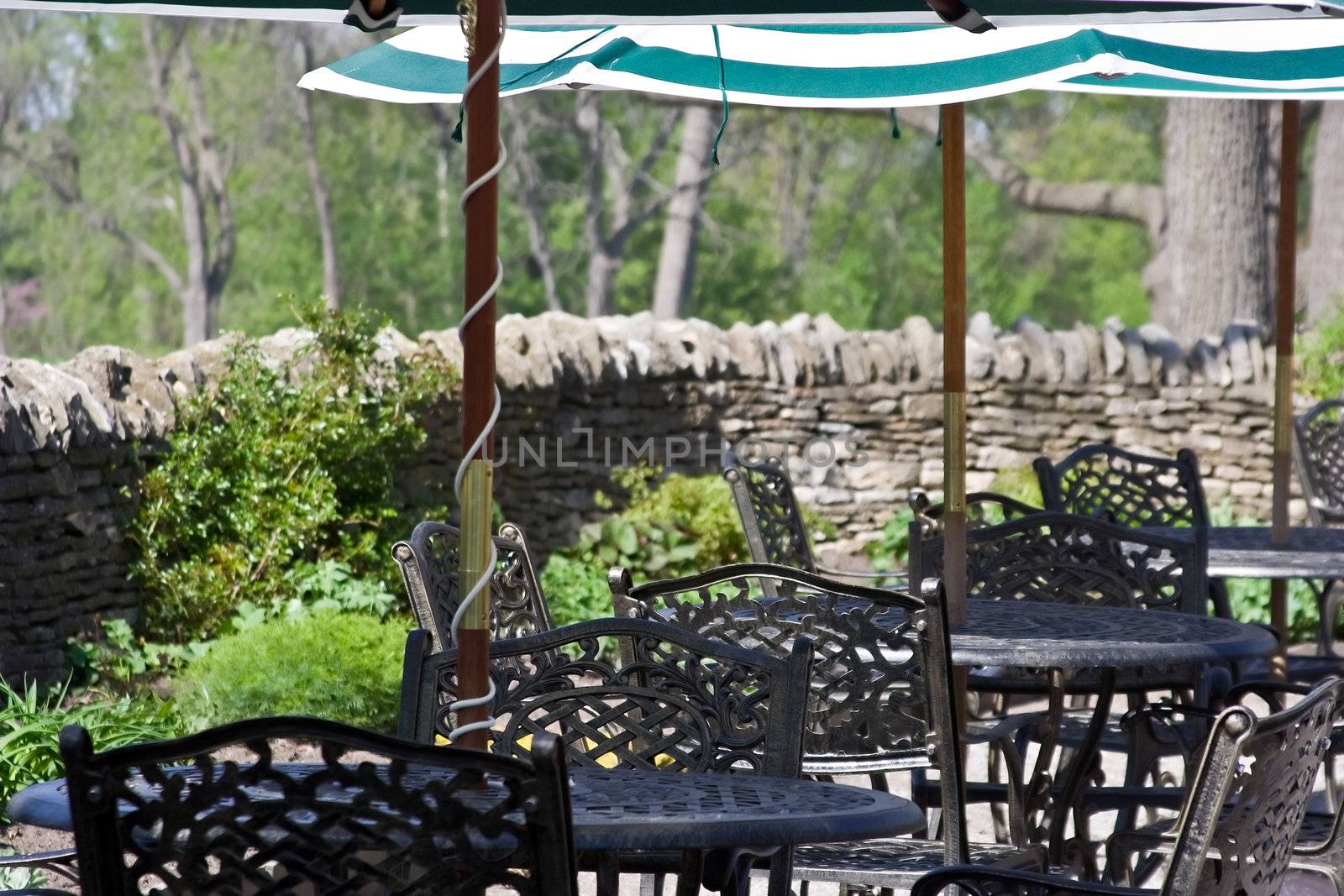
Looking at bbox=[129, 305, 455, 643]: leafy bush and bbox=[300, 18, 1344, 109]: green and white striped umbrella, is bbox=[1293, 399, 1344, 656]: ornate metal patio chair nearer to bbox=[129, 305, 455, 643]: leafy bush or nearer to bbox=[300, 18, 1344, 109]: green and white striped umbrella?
bbox=[300, 18, 1344, 109]: green and white striped umbrella

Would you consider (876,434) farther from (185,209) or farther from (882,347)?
(185,209)

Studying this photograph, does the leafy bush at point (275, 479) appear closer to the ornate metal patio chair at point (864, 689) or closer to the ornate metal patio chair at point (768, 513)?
the ornate metal patio chair at point (768, 513)

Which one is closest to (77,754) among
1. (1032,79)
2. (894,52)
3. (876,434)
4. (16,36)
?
(1032,79)

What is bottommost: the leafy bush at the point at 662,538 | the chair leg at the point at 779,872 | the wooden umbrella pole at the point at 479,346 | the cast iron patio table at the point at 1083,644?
the leafy bush at the point at 662,538

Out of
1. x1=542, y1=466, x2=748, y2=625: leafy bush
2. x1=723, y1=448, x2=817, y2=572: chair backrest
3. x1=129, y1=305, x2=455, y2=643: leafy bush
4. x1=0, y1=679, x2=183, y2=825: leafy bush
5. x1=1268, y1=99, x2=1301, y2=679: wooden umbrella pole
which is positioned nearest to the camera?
x1=0, y1=679, x2=183, y2=825: leafy bush

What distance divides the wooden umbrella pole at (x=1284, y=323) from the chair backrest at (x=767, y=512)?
4.95 ft

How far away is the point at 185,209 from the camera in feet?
99.3

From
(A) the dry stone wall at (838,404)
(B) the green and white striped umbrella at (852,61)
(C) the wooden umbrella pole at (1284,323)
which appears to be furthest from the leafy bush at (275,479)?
(C) the wooden umbrella pole at (1284,323)

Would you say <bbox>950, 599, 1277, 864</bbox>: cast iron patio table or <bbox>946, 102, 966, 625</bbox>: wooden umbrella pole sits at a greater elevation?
<bbox>946, 102, 966, 625</bbox>: wooden umbrella pole

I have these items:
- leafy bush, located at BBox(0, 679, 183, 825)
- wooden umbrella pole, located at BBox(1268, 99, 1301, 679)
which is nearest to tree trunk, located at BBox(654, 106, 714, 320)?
leafy bush, located at BBox(0, 679, 183, 825)

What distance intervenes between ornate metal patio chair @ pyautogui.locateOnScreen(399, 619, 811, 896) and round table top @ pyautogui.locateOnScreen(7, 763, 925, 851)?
4.1 inches

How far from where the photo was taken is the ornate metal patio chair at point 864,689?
268 cm

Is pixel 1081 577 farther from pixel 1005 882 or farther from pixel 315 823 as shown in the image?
pixel 315 823

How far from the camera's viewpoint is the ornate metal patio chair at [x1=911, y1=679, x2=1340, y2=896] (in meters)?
1.92
